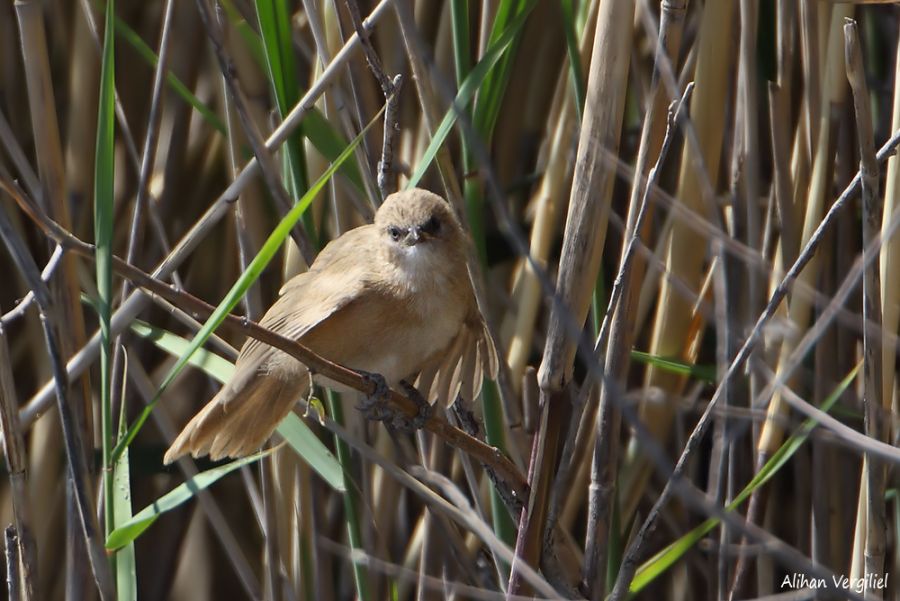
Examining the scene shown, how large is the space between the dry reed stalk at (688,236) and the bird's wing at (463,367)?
0.32 m

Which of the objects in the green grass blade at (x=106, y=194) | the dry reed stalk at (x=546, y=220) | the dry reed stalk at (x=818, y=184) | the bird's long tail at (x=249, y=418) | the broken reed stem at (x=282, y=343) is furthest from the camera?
the dry reed stalk at (x=546, y=220)

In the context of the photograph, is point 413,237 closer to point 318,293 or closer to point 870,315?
point 318,293

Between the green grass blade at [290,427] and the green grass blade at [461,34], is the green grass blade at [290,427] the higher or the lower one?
the lower one

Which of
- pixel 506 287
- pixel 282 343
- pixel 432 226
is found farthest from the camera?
pixel 506 287

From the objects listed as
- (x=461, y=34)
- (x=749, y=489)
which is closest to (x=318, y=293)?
(x=461, y=34)

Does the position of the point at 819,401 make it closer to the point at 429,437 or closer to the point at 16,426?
the point at 429,437

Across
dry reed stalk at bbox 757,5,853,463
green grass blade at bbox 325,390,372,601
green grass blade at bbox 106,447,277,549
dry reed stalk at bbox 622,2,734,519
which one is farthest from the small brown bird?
dry reed stalk at bbox 757,5,853,463

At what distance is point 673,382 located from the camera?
2016 millimetres

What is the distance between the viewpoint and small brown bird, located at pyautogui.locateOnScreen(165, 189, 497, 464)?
176 cm

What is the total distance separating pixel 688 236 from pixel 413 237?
20.3 inches

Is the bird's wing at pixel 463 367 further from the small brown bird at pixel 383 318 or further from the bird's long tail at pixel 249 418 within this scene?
the bird's long tail at pixel 249 418

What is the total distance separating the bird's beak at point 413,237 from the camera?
1863mm

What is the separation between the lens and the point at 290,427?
1.67 m

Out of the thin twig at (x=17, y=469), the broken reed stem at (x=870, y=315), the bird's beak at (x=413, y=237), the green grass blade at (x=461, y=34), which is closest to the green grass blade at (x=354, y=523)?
the bird's beak at (x=413, y=237)
